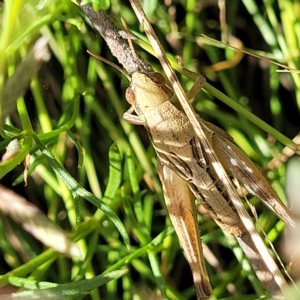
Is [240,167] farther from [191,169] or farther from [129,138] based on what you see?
[129,138]

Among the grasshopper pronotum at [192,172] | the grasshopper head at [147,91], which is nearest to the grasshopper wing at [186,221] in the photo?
the grasshopper pronotum at [192,172]

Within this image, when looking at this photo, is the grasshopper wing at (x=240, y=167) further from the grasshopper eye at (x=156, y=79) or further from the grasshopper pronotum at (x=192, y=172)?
the grasshopper eye at (x=156, y=79)

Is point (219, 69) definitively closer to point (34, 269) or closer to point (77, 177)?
point (77, 177)

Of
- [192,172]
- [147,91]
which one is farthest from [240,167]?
[147,91]

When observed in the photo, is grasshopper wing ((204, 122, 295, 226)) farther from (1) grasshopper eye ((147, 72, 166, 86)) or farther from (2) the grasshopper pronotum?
(1) grasshopper eye ((147, 72, 166, 86))

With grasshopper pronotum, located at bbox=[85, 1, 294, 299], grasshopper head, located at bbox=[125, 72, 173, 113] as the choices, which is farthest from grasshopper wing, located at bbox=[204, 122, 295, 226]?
grasshopper head, located at bbox=[125, 72, 173, 113]

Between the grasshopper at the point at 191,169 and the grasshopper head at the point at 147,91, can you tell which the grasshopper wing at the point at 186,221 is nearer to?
the grasshopper at the point at 191,169

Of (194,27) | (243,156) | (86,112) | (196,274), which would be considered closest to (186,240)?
(196,274)

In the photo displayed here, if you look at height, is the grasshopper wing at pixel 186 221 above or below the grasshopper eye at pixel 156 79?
below
